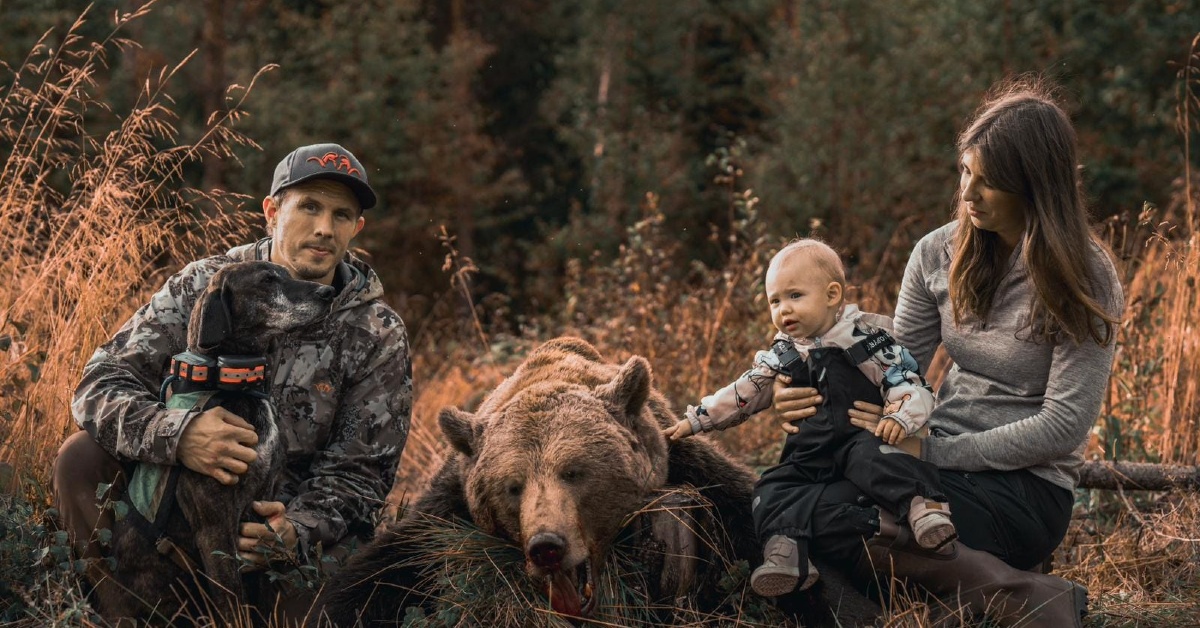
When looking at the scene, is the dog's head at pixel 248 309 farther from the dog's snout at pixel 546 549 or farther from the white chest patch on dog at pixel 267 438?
the dog's snout at pixel 546 549

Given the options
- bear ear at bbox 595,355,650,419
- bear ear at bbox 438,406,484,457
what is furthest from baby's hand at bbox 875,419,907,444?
bear ear at bbox 438,406,484,457

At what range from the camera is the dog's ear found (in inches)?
131

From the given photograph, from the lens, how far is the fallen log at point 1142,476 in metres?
A: 4.85

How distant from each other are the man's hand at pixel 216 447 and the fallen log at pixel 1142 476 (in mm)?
3252

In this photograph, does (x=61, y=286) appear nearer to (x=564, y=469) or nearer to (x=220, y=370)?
(x=220, y=370)

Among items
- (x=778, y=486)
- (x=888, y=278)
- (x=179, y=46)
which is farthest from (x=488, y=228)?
(x=778, y=486)

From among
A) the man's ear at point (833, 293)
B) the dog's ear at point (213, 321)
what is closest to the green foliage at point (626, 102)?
the man's ear at point (833, 293)

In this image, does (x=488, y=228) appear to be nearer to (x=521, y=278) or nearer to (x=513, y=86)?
(x=521, y=278)

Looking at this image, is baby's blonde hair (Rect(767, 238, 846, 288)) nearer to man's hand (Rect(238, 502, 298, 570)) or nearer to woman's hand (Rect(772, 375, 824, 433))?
woman's hand (Rect(772, 375, 824, 433))

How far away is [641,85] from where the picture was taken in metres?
23.7

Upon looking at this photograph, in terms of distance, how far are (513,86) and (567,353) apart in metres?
21.6

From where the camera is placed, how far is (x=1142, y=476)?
488cm

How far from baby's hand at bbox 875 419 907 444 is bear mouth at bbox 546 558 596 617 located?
34.0 inches

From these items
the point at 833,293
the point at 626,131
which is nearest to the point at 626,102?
the point at 626,131
